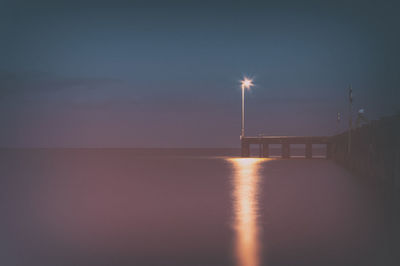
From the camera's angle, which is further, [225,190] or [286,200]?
[225,190]

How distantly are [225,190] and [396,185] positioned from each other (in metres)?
9.09

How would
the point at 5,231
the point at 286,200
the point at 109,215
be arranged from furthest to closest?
1. the point at 286,200
2. the point at 109,215
3. the point at 5,231

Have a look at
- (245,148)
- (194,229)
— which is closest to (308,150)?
(245,148)

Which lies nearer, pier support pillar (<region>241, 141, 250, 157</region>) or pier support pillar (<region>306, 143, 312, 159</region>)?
pier support pillar (<region>241, 141, 250, 157</region>)

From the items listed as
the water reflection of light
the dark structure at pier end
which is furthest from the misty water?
the dark structure at pier end

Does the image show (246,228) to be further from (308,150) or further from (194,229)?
(308,150)

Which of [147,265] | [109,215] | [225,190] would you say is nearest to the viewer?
[147,265]

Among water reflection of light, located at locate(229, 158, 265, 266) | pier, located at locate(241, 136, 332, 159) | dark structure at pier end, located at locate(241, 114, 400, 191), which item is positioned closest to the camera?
water reflection of light, located at locate(229, 158, 265, 266)

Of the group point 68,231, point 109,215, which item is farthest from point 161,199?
point 68,231

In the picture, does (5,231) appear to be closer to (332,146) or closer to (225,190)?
(225,190)

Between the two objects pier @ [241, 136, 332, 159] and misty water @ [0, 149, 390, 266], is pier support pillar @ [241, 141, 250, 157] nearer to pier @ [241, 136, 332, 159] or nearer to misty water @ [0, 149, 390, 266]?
pier @ [241, 136, 332, 159]

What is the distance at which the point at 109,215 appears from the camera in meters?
15.0

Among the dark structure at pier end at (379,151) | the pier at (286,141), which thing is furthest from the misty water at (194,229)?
the pier at (286,141)

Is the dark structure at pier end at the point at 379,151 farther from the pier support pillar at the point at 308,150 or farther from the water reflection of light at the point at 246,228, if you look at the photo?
the pier support pillar at the point at 308,150
